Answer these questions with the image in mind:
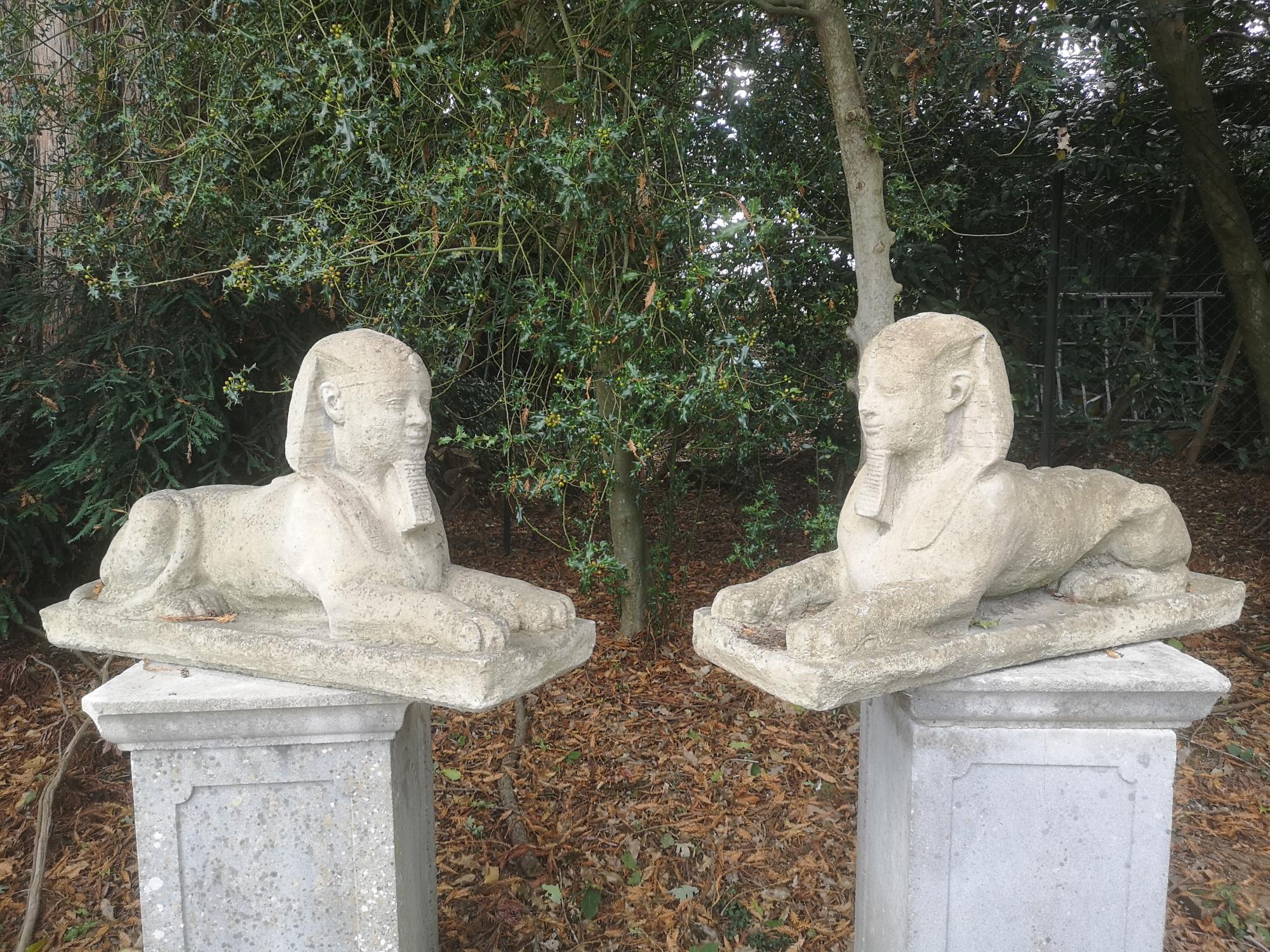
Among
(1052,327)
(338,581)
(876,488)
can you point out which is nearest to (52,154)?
(338,581)

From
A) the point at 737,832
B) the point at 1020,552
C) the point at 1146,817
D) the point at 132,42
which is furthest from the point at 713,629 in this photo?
the point at 132,42

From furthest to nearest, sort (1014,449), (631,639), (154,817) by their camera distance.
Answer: (1014,449) < (631,639) < (154,817)

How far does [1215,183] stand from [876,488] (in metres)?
3.26

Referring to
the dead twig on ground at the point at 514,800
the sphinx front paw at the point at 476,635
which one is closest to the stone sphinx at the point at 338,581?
the sphinx front paw at the point at 476,635

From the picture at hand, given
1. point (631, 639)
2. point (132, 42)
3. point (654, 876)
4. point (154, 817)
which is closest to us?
point (154, 817)

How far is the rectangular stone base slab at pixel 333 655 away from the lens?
200cm

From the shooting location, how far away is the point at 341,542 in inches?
86.7

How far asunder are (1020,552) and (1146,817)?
72cm

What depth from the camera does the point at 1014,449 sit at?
496 cm

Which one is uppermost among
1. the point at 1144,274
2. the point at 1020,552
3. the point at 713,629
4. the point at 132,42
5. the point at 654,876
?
the point at 132,42

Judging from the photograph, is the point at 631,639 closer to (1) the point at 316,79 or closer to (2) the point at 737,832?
(2) the point at 737,832

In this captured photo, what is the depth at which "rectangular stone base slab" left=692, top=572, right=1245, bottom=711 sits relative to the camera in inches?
77.3

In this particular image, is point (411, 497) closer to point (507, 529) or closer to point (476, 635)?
point (476, 635)

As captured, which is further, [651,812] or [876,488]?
[651,812]
